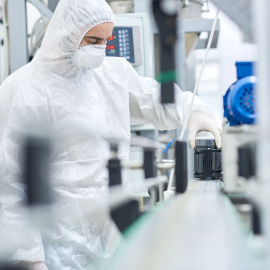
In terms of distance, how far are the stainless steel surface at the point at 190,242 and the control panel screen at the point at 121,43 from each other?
127cm

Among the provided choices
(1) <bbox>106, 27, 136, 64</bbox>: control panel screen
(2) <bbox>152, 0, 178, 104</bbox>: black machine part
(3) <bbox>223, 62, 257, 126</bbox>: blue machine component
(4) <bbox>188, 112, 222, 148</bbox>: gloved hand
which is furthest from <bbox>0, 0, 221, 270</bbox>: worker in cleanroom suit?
(2) <bbox>152, 0, 178, 104</bbox>: black machine part

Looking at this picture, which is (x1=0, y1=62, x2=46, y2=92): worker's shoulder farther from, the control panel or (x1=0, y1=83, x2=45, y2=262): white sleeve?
the control panel

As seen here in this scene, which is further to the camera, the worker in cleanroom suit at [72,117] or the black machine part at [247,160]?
the worker in cleanroom suit at [72,117]

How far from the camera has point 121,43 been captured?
68.4 inches

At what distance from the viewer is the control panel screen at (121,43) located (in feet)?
5.59

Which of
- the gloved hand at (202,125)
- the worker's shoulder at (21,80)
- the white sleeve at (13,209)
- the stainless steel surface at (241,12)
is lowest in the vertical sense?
the white sleeve at (13,209)

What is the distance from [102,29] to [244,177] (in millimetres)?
814

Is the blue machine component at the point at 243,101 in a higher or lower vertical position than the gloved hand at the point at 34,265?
higher

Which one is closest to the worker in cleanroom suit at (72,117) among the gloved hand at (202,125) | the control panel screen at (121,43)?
the gloved hand at (202,125)

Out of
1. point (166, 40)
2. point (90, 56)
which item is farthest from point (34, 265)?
point (166, 40)

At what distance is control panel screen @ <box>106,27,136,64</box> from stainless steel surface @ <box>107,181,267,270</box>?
127cm

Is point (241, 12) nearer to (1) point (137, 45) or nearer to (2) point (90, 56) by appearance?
(2) point (90, 56)

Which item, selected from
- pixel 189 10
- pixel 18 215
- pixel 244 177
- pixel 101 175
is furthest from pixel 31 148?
pixel 189 10

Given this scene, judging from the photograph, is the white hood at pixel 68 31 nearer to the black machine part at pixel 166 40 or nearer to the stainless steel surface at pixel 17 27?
the stainless steel surface at pixel 17 27
